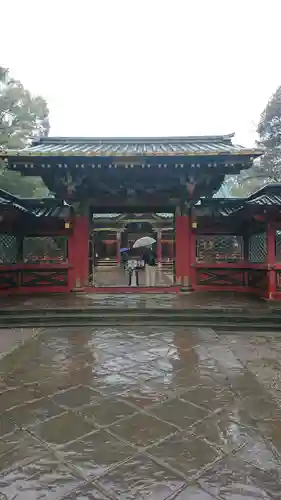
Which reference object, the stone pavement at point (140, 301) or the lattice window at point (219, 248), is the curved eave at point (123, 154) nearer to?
the lattice window at point (219, 248)

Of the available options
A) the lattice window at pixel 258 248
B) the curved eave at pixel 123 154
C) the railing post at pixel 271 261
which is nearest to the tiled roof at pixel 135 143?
the curved eave at pixel 123 154

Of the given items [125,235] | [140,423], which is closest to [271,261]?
[140,423]

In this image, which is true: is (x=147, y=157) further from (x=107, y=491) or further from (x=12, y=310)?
(x=107, y=491)

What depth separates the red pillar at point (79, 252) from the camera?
11.6 meters

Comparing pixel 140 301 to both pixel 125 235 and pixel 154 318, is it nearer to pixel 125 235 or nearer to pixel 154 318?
pixel 154 318

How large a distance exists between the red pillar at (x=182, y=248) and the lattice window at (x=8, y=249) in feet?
18.5

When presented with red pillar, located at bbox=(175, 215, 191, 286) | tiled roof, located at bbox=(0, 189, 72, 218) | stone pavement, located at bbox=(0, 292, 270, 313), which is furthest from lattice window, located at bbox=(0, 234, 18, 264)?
red pillar, located at bbox=(175, 215, 191, 286)

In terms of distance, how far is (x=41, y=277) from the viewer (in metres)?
12.0

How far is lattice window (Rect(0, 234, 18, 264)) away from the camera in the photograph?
36.5 ft

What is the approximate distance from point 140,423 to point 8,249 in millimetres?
9529

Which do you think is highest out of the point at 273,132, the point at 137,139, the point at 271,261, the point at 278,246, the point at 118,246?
the point at 273,132

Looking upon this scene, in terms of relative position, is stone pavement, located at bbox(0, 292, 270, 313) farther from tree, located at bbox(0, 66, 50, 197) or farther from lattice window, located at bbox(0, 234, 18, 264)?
tree, located at bbox(0, 66, 50, 197)

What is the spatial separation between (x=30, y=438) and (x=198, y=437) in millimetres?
1478

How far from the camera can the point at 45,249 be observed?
12.4 meters
